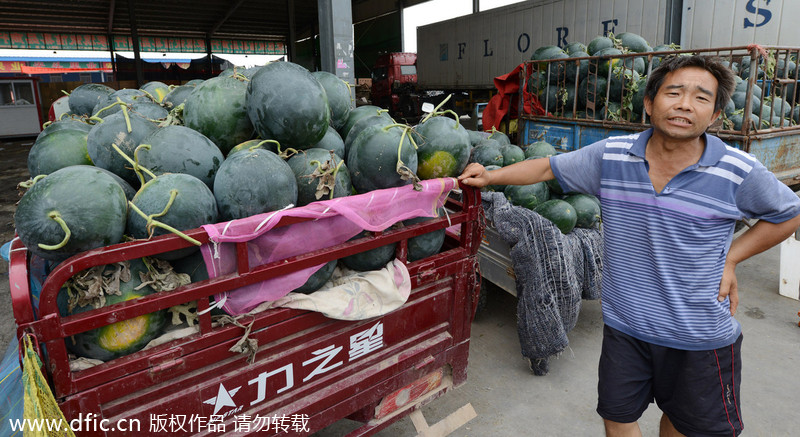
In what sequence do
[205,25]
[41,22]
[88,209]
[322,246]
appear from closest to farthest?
1. [88,209]
2. [322,246]
3. [41,22]
4. [205,25]

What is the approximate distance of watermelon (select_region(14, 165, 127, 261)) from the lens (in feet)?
4.36

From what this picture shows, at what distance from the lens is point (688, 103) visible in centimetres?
148

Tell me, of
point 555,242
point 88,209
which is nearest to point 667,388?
point 555,242

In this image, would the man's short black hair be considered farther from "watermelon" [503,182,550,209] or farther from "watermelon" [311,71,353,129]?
"watermelon" [503,182,550,209]

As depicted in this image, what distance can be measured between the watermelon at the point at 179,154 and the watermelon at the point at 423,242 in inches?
31.7

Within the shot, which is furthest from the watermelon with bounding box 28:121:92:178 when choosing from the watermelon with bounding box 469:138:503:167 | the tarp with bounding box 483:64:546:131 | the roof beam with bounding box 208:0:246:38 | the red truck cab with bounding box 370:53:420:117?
the roof beam with bounding box 208:0:246:38

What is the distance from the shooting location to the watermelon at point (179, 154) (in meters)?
1.67

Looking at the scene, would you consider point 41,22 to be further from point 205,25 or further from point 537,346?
point 537,346

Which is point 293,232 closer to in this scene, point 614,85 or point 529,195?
point 529,195

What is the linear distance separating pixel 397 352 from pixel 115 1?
20718mm

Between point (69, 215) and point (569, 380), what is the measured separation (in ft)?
9.13

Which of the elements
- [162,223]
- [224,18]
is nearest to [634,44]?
[162,223]

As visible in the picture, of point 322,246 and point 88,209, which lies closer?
point 88,209

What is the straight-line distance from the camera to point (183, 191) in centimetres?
149
